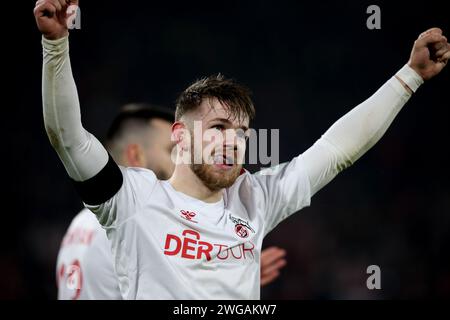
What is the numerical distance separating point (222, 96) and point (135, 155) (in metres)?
1.89

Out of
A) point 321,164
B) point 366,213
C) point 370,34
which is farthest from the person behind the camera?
point 370,34

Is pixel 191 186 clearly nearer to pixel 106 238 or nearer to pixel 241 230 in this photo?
pixel 241 230

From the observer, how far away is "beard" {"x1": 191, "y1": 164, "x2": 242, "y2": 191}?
7.38ft

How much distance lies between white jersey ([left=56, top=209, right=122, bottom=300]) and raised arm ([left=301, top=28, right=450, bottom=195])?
4.94 feet

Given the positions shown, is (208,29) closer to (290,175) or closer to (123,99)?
(123,99)

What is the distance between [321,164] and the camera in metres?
2.46

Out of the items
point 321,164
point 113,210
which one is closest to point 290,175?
point 321,164

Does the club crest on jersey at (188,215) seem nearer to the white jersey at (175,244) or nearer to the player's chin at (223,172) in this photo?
the white jersey at (175,244)

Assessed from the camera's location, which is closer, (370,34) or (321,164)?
(321,164)

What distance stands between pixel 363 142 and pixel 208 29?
4.60m

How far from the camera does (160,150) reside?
162 inches

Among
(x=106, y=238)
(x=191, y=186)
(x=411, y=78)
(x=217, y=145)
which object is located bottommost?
(x=106, y=238)

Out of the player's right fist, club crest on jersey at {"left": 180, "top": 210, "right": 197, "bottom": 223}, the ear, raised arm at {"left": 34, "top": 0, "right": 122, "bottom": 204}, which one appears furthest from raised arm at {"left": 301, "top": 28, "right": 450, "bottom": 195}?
the ear

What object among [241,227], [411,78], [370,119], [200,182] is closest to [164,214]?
[200,182]
